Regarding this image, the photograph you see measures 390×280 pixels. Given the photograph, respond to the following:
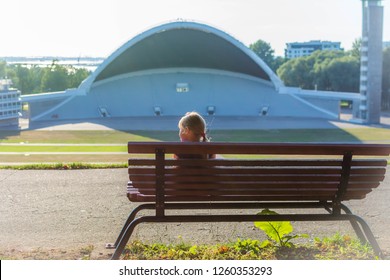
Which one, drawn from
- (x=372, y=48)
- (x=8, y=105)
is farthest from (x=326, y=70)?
(x=8, y=105)

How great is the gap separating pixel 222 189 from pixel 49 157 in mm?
8447

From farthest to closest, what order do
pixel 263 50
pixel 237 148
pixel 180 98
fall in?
pixel 263 50
pixel 180 98
pixel 237 148

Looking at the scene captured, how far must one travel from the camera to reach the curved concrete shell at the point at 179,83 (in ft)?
96.8

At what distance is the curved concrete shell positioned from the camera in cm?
2952

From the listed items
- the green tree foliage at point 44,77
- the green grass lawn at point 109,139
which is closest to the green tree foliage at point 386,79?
the green grass lawn at point 109,139

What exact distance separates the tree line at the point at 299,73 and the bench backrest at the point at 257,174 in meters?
15.9

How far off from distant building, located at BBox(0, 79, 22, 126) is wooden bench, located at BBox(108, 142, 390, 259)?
15363 millimetres

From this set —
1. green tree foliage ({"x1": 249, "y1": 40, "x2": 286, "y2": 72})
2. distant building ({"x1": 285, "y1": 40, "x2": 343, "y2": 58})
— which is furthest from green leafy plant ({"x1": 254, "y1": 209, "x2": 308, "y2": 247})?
green tree foliage ({"x1": 249, "y1": 40, "x2": 286, "y2": 72})

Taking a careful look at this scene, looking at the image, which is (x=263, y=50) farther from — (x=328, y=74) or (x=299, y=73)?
(x=328, y=74)

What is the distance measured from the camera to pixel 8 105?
62.2 feet

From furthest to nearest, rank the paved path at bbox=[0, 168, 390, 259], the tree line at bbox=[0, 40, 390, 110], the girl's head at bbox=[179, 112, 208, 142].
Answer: the tree line at bbox=[0, 40, 390, 110]
the paved path at bbox=[0, 168, 390, 259]
the girl's head at bbox=[179, 112, 208, 142]

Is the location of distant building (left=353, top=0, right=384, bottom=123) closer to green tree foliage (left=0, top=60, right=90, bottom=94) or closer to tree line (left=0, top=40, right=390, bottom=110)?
tree line (left=0, top=40, right=390, bottom=110)

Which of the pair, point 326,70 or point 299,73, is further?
point 299,73

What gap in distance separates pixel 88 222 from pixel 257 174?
5.94ft
